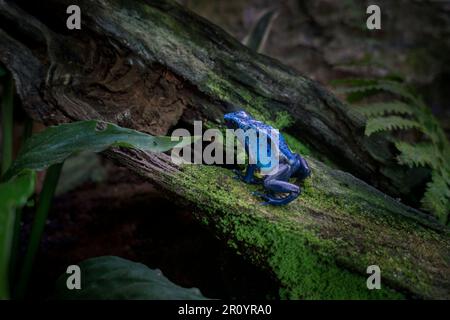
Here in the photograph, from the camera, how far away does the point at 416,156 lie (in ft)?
8.82

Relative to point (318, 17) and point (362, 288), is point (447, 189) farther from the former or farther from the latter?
point (318, 17)

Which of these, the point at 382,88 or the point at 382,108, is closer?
the point at 382,108

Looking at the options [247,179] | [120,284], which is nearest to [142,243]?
[247,179]

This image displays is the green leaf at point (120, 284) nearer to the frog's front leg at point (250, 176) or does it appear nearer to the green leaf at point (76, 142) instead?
A: the green leaf at point (76, 142)

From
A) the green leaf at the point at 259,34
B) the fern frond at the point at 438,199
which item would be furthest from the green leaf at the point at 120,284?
the green leaf at the point at 259,34

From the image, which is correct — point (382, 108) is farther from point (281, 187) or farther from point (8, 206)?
point (8, 206)

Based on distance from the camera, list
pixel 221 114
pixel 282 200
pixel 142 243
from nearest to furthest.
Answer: pixel 282 200 → pixel 221 114 → pixel 142 243

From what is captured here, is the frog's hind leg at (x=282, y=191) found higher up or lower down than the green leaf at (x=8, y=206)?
higher up

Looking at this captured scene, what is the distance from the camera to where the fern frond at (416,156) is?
2.68m

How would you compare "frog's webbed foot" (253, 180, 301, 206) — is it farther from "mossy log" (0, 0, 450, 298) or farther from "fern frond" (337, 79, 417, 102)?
"fern frond" (337, 79, 417, 102)

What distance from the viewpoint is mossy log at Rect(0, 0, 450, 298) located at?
1941mm

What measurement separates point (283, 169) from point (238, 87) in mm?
706

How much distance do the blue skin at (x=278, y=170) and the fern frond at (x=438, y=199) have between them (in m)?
0.75

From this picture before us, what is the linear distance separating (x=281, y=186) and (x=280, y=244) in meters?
0.34
